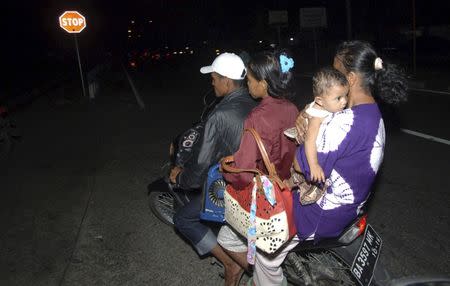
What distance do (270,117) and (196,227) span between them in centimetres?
133

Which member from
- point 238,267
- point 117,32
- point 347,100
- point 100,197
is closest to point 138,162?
point 100,197

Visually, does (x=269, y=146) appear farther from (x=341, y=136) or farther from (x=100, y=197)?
(x=100, y=197)

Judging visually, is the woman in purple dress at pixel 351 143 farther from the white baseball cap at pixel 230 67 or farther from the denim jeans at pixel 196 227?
the denim jeans at pixel 196 227

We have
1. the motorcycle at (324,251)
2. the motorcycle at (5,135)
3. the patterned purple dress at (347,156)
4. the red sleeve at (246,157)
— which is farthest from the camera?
the motorcycle at (5,135)

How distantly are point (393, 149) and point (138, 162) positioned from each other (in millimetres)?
4467

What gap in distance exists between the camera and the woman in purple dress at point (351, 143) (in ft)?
6.81

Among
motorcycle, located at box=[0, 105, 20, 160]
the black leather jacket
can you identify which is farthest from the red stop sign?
the black leather jacket

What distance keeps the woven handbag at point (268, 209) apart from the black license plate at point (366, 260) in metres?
0.44

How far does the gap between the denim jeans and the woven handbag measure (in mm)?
1009

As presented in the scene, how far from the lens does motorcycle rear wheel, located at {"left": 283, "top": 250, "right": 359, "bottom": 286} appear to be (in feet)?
9.43

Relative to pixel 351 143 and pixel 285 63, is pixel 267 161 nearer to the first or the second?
pixel 351 143

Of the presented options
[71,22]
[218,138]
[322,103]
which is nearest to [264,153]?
[322,103]

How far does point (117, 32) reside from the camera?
82688mm

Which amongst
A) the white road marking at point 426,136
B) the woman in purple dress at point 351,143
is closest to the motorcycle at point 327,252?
the woman in purple dress at point 351,143
